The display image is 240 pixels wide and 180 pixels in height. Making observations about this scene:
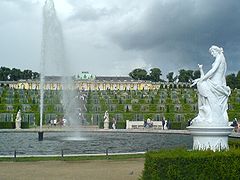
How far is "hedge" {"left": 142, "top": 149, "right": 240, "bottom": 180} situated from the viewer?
356 inches

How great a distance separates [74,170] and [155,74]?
135 meters

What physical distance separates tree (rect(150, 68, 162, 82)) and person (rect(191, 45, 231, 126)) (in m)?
134

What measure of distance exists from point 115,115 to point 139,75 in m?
99.9

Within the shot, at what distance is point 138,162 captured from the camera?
15195 millimetres

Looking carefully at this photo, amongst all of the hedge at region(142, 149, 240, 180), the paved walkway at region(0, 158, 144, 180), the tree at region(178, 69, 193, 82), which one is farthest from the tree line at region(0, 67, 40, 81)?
the hedge at region(142, 149, 240, 180)

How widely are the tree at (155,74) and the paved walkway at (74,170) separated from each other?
5205 inches

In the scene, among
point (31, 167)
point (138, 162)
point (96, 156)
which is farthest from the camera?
point (96, 156)

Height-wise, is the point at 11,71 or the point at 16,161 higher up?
the point at 11,71

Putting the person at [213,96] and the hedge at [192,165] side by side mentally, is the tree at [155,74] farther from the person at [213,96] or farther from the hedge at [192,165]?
the hedge at [192,165]

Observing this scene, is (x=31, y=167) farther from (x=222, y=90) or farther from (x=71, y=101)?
(x=71, y=101)

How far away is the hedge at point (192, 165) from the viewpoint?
9047 millimetres

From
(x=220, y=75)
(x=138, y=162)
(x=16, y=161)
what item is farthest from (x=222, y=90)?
(x=16, y=161)

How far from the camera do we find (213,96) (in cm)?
1277

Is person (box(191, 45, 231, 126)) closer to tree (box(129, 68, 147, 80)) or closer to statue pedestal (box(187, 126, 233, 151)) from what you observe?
statue pedestal (box(187, 126, 233, 151))
